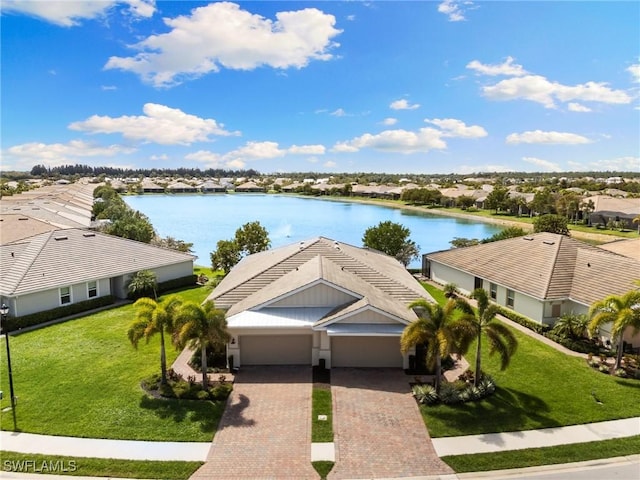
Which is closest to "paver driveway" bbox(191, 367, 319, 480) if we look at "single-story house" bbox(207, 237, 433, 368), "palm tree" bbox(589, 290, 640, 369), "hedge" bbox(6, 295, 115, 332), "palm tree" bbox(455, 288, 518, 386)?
"single-story house" bbox(207, 237, 433, 368)

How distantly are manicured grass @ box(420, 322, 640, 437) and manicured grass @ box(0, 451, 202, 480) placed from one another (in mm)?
8279

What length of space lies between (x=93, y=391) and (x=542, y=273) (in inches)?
984

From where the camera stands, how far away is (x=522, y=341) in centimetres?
2303

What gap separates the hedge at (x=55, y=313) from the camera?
24.0 m

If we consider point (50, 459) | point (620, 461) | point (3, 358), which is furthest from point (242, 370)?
point (620, 461)

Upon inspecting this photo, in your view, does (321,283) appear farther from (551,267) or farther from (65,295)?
(65,295)

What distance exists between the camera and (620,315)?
18.3m

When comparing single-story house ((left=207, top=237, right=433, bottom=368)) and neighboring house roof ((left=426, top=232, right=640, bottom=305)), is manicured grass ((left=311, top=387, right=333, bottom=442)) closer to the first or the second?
single-story house ((left=207, top=237, right=433, bottom=368))

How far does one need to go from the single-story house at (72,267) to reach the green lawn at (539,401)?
22522 mm

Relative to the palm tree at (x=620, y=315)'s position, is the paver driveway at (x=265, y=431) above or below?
below

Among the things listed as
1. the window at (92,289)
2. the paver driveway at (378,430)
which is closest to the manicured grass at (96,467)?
the paver driveway at (378,430)

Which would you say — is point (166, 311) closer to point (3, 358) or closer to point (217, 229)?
point (3, 358)

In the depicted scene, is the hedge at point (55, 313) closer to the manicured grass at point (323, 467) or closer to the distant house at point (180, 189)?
the manicured grass at point (323, 467)

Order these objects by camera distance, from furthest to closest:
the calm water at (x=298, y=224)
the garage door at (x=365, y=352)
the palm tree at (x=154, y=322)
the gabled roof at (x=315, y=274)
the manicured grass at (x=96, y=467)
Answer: the calm water at (x=298, y=224) < the gabled roof at (x=315, y=274) < the garage door at (x=365, y=352) < the palm tree at (x=154, y=322) < the manicured grass at (x=96, y=467)
